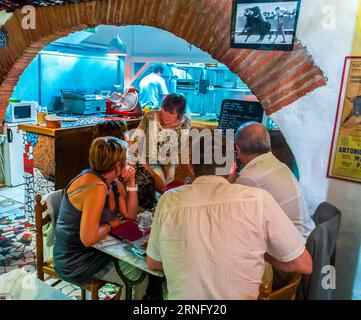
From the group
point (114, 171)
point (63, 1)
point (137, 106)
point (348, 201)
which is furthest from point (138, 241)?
point (137, 106)

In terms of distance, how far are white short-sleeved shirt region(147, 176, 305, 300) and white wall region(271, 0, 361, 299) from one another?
2.54 ft

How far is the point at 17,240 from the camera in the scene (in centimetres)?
426

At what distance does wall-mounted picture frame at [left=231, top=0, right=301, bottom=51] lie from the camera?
2.25m

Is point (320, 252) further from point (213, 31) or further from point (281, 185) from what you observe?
point (213, 31)

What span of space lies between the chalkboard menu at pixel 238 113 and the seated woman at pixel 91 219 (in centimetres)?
181

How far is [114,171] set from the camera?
8.10 feet

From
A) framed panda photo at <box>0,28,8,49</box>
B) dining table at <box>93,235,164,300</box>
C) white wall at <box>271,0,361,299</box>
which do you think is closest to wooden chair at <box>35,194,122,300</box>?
dining table at <box>93,235,164,300</box>

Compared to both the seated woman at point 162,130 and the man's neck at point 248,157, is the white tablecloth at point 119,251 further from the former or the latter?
the seated woman at point 162,130

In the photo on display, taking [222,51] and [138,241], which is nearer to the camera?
[138,241]

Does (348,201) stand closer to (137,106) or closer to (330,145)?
(330,145)

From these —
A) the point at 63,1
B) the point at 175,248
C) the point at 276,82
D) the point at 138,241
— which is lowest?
the point at 138,241

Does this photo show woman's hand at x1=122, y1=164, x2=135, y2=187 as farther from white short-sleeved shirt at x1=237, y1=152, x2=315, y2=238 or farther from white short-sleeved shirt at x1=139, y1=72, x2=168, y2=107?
white short-sleeved shirt at x1=139, y1=72, x2=168, y2=107

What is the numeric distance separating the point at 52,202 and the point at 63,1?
1.89 metres

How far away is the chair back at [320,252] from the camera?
6.39 feet
